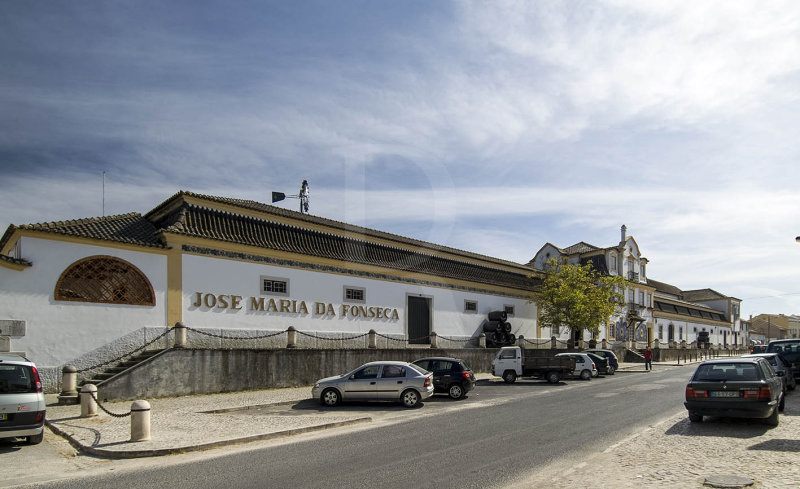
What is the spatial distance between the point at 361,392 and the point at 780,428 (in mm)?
10861

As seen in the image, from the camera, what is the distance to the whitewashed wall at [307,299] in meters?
22.0

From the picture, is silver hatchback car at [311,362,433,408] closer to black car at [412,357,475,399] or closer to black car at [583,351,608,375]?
black car at [412,357,475,399]

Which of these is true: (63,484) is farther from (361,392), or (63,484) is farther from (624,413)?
(624,413)

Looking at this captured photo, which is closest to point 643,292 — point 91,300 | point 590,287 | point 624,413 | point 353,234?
point 590,287

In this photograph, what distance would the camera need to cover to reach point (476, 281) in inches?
1442

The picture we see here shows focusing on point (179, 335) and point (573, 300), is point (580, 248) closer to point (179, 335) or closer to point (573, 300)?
point (573, 300)

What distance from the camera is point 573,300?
39250 mm

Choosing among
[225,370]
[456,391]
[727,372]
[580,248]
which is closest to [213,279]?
[225,370]

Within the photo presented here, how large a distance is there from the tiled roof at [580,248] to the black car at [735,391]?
4182 cm

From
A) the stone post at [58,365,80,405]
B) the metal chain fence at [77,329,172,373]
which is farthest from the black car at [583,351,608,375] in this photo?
the stone post at [58,365,80,405]

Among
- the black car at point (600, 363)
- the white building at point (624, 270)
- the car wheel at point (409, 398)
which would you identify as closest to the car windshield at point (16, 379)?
the car wheel at point (409, 398)

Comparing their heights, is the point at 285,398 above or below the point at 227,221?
below

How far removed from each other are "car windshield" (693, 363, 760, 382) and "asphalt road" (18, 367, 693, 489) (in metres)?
1.86

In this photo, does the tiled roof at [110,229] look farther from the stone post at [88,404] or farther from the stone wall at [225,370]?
the stone post at [88,404]
